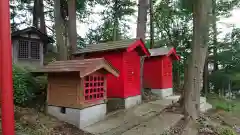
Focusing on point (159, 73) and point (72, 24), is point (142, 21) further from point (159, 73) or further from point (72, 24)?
point (72, 24)

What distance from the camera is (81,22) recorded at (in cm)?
1947

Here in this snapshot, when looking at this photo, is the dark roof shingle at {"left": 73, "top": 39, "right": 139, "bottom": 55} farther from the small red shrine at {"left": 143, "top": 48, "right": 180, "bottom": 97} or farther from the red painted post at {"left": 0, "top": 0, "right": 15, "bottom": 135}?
the red painted post at {"left": 0, "top": 0, "right": 15, "bottom": 135}

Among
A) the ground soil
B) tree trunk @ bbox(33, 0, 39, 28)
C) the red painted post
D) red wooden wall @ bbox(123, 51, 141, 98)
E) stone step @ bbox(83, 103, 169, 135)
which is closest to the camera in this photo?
the red painted post

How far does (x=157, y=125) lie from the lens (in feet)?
23.4

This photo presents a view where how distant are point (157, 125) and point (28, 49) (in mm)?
10847

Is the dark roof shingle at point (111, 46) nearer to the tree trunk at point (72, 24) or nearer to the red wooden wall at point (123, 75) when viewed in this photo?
the red wooden wall at point (123, 75)

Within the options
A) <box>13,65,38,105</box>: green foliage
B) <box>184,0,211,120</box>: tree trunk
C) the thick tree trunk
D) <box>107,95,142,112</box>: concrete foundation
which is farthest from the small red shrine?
<box>13,65,38,105</box>: green foliage

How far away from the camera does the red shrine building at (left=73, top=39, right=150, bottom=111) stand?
9.27 m

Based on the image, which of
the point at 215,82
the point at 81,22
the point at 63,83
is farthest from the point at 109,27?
the point at 63,83

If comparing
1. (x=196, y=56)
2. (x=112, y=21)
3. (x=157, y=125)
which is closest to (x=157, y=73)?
(x=196, y=56)

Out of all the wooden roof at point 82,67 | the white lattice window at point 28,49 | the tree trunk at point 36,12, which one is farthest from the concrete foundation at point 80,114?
the tree trunk at point 36,12

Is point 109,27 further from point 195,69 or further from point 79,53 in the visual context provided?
point 195,69

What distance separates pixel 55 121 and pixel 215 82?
1498 centimetres

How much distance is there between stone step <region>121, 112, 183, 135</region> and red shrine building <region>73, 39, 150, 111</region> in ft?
6.12
